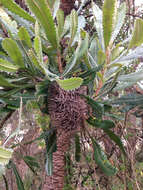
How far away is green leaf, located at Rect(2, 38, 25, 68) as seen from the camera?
50 centimetres

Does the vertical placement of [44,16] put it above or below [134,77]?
above

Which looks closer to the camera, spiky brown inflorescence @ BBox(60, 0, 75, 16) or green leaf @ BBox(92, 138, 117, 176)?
green leaf @ BBox(92, 138, 117, 176)

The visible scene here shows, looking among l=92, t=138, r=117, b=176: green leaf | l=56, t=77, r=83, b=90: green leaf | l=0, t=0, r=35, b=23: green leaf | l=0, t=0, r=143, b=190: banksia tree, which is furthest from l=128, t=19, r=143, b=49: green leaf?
l=92, t=138, r=117, b=176: green leaf

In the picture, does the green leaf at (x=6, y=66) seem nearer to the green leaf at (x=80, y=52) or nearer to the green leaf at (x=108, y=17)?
the green leaf at (x=80, y=52)

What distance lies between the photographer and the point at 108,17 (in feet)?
1.78

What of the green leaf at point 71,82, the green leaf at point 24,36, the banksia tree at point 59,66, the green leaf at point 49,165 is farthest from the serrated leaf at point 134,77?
the green leaf at point 49,165

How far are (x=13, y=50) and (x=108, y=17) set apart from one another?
294 mm

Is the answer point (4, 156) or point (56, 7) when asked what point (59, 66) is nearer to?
point (56, 7)

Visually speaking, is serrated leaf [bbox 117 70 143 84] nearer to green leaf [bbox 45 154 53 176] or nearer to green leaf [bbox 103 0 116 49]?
green leaf [bbox 103 0 116 49]

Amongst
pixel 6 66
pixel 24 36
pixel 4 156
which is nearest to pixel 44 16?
pixel 24 36

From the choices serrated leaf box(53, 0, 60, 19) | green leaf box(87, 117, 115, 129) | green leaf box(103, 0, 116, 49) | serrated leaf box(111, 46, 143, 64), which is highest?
serrated leaf box(53, 0, 60, 19)

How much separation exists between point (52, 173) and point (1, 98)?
360 millimetres

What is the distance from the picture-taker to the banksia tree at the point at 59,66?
0.54 m

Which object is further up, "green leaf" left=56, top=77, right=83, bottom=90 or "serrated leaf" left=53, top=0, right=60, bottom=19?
"serrated leaf" left=53, top=0, right=60, bottom=19
